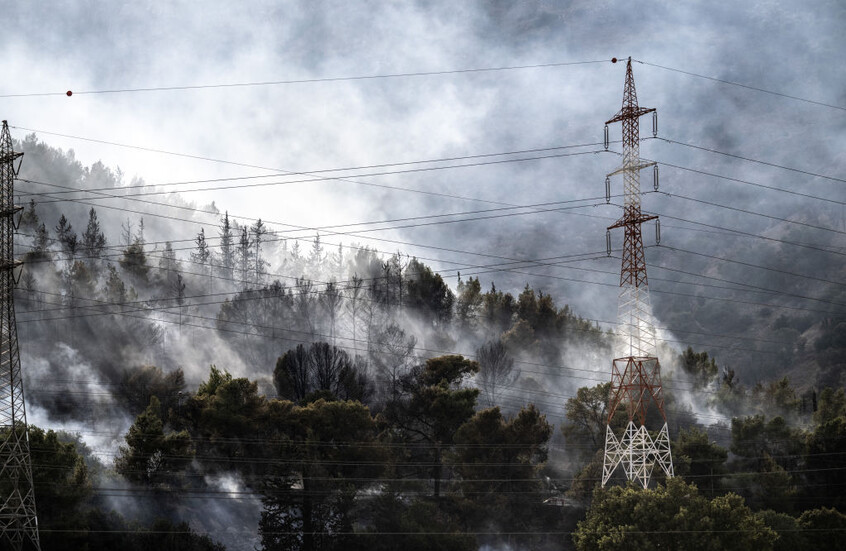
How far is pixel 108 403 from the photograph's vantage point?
314ft

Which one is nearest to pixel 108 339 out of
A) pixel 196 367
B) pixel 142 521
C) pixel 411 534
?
pixel 196 367

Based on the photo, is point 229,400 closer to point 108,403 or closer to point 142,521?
point 142,521

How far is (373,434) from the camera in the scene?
260 feet

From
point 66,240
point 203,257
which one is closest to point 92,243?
point 66,240

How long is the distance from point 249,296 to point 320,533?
7448 centimetres

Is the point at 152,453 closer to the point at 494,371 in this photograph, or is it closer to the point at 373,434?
the point at 373,434

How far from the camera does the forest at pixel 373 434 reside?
213 ft

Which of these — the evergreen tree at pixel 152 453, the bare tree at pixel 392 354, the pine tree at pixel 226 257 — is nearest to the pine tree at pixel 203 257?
the pine tree at pixel 226 257

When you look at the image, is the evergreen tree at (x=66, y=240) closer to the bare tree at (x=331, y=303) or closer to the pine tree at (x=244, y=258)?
the pine tree at (x=244, y=258)

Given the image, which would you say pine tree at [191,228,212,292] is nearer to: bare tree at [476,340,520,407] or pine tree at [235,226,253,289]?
pine tree at [235,226,253,289]

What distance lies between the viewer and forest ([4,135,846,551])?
64938 mm

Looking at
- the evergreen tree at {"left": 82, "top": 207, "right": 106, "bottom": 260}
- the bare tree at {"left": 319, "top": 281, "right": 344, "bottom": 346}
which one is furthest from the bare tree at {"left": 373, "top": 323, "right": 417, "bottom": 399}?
the evergreen tree at {"left": 82, "top": 207, "right": 106, "bottom": 260}

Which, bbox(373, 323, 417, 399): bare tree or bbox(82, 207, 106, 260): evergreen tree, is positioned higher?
bbox(82, 207, 106, 260): evergreen tree

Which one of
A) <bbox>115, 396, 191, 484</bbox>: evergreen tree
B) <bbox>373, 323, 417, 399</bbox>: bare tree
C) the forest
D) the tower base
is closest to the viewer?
the tower base
